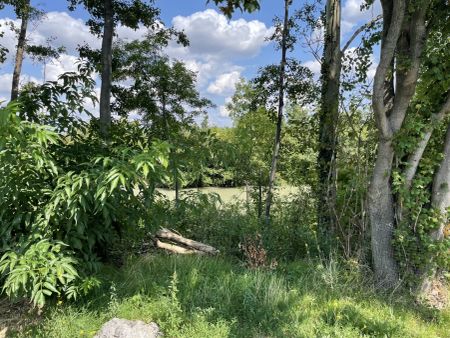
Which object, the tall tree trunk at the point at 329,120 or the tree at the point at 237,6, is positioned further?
the tall tree trunk at the point at 329,120

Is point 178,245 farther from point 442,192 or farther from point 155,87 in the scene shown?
point 155,87

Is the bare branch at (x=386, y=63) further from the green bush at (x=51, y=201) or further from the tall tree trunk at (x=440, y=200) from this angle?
the green bush at (x=51, y=201)

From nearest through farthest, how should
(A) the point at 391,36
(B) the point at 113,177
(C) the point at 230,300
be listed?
(B) the point at 113,177, (C) the point at 230,300, (A) the point at 391,36

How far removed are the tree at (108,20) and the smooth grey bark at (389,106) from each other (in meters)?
3.88

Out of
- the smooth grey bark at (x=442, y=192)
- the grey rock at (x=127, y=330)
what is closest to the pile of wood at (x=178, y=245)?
the grey rock at (x=127, y=330)

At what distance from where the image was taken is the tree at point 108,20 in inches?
246

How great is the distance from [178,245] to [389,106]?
3.16 meters

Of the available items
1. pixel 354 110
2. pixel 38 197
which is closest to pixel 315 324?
pixel 38 197

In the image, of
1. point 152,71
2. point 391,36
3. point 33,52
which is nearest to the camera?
point 391,36

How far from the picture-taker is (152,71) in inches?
353

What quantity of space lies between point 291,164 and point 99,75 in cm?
383

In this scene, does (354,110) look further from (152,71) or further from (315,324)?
(152,71)

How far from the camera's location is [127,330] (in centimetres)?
309

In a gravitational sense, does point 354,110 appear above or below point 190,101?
below
